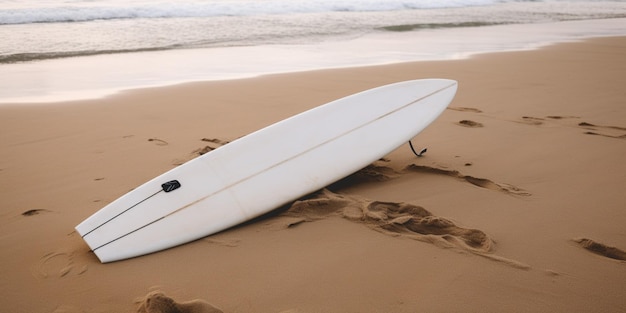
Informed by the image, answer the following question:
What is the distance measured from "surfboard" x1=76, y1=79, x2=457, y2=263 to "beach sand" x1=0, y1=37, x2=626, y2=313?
93mm

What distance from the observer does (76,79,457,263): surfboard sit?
2229 mm

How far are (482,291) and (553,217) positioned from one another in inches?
31.6

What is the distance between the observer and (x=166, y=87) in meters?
5.77

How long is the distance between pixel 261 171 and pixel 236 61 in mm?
5680

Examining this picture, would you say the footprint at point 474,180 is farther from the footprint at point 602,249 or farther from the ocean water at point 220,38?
the ocean water at point 220,38

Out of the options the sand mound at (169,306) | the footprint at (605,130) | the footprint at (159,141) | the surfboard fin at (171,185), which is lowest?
the footprint at (605,130)

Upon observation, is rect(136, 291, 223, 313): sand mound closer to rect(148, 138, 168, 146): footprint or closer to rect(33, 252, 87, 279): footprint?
rect(33, 252, 87, 279): footprint

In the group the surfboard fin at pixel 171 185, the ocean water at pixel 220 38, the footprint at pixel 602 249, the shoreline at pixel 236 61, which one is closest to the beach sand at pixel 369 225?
the footprint at pixel 602 249

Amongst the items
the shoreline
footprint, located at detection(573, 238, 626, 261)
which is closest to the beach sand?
footprint, located at detection(573, 238, 626, 261)

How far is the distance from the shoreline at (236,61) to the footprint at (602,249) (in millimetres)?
5093

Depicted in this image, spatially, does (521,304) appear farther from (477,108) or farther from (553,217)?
(477,108)

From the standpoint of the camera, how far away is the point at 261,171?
2.58m

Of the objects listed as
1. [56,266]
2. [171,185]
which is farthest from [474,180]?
[56,266]

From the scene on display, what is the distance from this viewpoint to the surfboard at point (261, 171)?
2.23 metres
